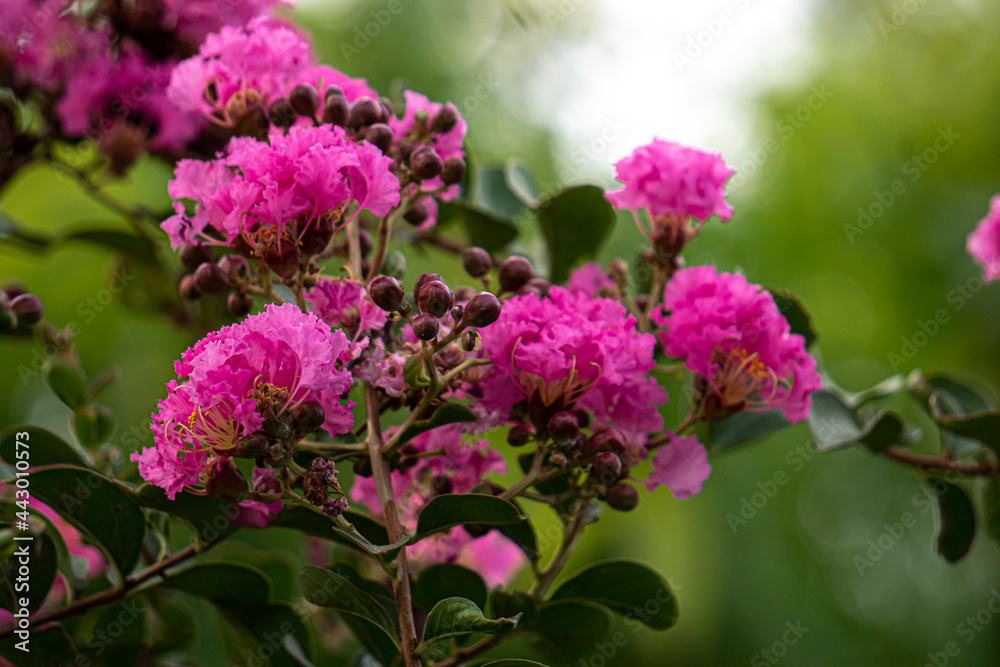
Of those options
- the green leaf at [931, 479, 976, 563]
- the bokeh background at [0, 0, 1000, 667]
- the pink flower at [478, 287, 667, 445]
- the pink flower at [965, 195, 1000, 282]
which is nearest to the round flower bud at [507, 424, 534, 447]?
the pink flower at [478, 287, 667, 445]

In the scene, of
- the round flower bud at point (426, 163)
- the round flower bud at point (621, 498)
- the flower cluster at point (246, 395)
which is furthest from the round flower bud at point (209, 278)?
the round flower bud at point (621, 498)

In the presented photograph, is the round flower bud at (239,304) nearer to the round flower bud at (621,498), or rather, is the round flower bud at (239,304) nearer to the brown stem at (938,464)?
the round flower bud at (621,498)

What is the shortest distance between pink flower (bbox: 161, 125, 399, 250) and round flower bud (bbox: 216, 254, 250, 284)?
32 millimetres

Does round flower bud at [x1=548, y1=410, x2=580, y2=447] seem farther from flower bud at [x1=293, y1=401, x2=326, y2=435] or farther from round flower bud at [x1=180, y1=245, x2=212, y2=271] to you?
round flower bud at [x1=180, y1=245, x2=212, y2=271]

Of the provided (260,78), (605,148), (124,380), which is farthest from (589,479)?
(124,380)

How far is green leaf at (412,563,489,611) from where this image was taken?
0.96 meters

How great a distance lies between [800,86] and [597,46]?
137 cm

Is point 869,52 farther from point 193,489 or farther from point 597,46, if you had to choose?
point 193,489

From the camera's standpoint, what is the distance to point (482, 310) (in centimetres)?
78

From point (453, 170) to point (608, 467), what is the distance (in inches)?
15.9

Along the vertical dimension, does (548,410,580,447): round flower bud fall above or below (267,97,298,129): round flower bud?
below

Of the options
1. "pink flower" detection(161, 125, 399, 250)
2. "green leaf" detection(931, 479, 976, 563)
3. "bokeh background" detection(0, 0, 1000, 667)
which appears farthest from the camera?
"bokeh background" detection(0, 0, 1000, 667)

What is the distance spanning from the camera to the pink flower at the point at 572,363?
0.84 m

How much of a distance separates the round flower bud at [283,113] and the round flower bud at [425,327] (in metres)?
0.37
